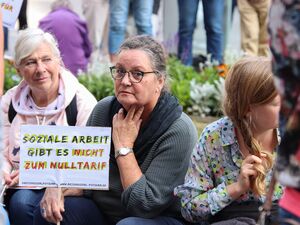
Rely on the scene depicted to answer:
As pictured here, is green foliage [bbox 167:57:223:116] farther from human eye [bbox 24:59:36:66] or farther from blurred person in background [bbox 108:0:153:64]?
human eye [bbox 24:59:36:66]

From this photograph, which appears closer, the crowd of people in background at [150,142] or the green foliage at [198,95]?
the crowd of people in background at [150,142]

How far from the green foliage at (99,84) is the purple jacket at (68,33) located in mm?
353

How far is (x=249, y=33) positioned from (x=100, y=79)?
1.96 m

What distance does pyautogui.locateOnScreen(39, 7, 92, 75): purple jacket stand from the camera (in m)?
7.52

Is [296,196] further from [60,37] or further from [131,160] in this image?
[60,37]

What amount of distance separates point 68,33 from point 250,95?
4115mm

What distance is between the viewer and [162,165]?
4152mm

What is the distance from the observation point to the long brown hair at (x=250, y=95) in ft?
11.9

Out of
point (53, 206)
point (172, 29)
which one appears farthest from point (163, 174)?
point (172, 29)

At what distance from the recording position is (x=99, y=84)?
709cm

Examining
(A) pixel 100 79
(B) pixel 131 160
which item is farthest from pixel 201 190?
(A) pixel 100 79

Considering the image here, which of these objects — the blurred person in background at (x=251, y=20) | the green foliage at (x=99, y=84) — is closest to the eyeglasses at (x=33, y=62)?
the green foliage at (x=99, y=84)

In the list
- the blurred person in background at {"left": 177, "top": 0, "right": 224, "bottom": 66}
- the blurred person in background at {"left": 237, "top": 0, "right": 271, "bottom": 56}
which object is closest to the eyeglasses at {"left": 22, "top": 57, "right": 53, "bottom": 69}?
the blurred person in background at {"left": 177, "top": 0, "right": 224, "bottom": 66}

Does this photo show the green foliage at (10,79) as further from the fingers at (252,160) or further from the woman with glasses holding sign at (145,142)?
the fingers at (252,160)
